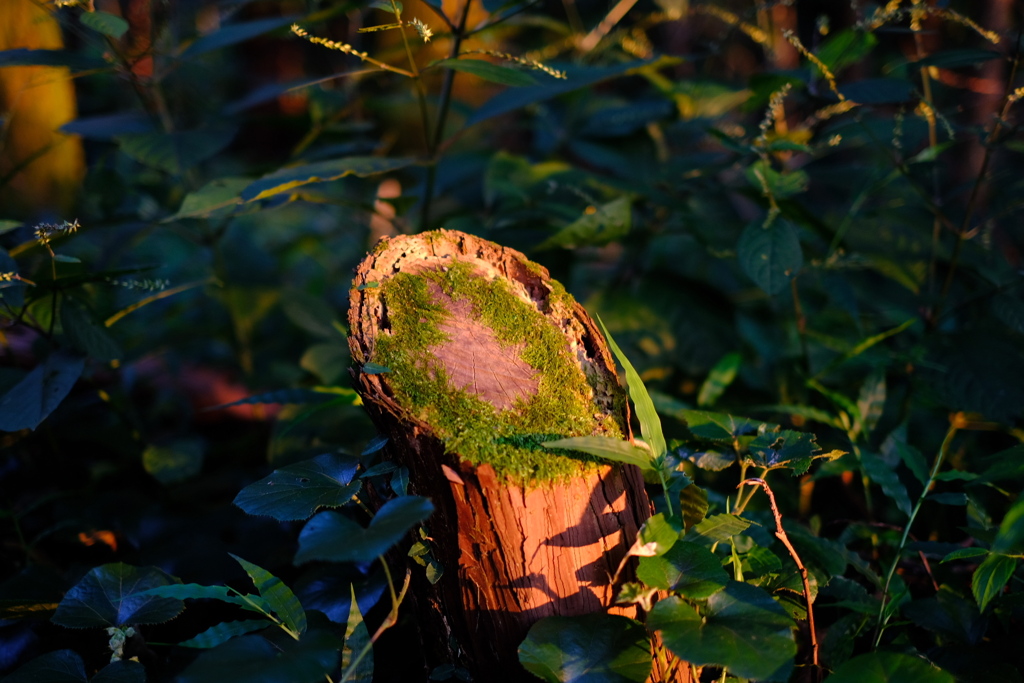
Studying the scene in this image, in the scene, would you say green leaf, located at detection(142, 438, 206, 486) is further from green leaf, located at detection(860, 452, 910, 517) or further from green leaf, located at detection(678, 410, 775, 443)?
green leaf, located at detection(860, 452, 910, 517)

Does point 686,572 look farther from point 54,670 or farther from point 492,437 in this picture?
point 54,670

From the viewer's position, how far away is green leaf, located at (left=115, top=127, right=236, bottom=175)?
1.49 meters

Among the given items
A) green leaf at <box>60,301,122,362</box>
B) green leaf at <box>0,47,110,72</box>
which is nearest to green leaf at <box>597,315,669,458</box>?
green leaf at <box>60,301,122,362</box>

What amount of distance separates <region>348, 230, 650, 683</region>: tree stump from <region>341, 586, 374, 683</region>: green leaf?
0.10 metres

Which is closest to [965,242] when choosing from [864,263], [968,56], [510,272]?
[864,263]

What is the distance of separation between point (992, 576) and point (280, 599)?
3.41ft

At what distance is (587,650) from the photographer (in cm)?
78

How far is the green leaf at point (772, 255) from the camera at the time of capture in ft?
4.24

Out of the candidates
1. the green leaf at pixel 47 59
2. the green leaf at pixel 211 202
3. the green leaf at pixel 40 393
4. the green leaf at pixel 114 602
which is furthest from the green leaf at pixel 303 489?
the green leaf at pixel 47 59

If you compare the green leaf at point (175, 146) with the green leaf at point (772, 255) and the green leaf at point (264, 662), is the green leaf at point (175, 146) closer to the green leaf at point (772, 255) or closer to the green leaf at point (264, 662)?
the green leaf at point (264, 662)

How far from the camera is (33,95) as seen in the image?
2293mm

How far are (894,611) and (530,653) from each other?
65cm

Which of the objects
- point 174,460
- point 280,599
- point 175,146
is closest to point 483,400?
point 280,599

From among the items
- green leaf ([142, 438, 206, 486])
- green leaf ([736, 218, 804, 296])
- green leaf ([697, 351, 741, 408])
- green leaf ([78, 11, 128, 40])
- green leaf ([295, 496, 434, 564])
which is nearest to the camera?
green leaf ([295, 496, 434, 564])
